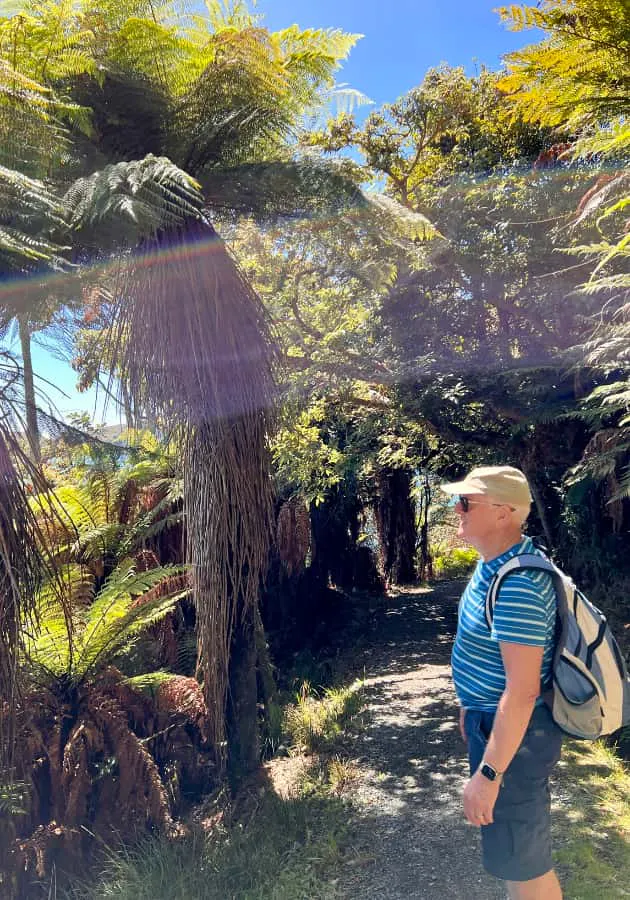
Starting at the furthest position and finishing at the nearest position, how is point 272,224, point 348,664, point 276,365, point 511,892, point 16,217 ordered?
1. point 348,664
2. point 272,224
3. point 276,365
4. point 16,217
5. point 511,892

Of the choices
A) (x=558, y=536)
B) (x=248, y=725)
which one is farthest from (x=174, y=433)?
(x=558, y=536)

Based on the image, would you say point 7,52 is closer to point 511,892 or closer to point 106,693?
point 106,693

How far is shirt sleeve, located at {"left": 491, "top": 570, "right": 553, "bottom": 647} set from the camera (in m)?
1.72

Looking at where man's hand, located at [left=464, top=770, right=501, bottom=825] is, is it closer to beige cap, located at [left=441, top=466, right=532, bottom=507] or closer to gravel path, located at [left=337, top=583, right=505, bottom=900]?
beige cap, located at [left=441, top=466, right=532, bottom=507]

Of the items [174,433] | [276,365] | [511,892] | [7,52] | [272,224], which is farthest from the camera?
[272,224]

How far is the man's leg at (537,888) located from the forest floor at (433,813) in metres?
0.99

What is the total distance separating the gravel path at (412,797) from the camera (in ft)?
9.54

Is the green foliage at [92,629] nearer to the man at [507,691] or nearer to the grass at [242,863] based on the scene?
the grass at [242,863]

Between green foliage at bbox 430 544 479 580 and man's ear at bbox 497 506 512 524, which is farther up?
man's ear at bbox 497 506 512 524

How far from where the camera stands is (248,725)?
13.6 feet

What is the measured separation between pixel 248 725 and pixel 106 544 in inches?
90.7

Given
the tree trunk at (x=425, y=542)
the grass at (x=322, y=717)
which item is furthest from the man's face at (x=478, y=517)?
the tree trunk at (x=425, y=542)

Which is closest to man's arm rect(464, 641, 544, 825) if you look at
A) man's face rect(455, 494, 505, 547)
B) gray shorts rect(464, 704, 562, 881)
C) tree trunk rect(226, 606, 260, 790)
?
gray shorts rect(464, 704, 562, 881)

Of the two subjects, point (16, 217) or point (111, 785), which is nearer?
point (16, 217)
